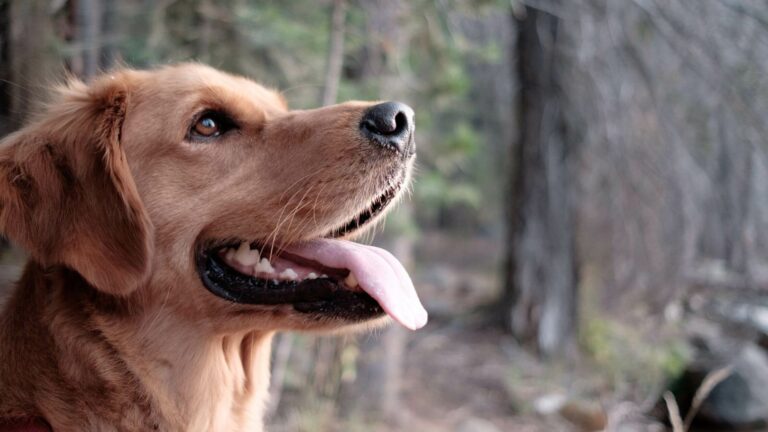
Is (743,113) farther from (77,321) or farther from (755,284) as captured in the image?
(77,321)

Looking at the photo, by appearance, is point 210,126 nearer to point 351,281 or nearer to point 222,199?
point 222,199

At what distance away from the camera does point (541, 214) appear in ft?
27.3

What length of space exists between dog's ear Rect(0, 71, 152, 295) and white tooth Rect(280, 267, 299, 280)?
469 mm

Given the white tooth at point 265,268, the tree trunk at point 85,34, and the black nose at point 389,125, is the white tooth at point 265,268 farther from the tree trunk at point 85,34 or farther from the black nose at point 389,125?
the tree trunk at point 85,34

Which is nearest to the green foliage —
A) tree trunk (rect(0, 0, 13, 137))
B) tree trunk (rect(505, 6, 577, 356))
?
tree trunk (rect(505, 6, 577, 356))

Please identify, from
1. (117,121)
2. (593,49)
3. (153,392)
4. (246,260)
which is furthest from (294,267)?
(593,49)

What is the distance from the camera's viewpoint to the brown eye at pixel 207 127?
2473mm

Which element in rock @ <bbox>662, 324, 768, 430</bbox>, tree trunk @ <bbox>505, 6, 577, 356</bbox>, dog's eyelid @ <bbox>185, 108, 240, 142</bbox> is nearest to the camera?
dog's eyelid @ <bbox>185, 108, 240, 142</bbox>

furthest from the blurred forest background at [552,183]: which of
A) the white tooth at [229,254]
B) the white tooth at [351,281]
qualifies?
the white tooth at [351,281]

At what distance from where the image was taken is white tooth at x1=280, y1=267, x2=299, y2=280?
2389 millimetres

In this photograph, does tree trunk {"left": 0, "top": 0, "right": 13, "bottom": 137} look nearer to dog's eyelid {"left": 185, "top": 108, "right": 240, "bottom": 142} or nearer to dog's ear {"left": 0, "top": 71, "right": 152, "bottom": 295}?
dog's ear {"left": 0, "top": 71, "right": 152, "bottom": 295}

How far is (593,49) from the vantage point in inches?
305

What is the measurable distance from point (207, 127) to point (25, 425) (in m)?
1.20

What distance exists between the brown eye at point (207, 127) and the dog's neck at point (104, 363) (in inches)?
26.8
